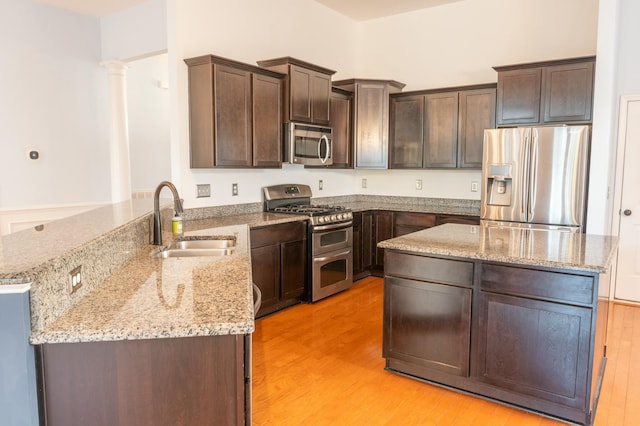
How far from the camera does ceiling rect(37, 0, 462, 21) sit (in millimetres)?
4762

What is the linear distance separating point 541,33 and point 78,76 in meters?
5.30

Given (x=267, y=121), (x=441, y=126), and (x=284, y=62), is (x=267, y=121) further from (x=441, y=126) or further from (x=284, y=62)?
(x=441, y=126)

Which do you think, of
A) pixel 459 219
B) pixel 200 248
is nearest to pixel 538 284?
pixel 200 248

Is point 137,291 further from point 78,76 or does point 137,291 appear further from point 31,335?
point 78,76

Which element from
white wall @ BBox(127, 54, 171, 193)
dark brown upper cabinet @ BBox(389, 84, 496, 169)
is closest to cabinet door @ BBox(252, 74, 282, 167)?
dark brown upper cabinet @ BBox(389, 84, 496, 169)

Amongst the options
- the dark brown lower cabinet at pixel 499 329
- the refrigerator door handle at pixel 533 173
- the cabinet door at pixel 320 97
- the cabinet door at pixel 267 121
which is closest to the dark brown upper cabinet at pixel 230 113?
the cabinet door at pixel 267 121

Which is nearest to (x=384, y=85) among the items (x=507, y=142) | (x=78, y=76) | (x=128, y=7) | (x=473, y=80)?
(x=473, y=80)

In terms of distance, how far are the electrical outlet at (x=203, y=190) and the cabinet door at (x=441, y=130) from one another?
8.60 feet

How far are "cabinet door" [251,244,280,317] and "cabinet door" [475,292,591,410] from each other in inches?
76.2

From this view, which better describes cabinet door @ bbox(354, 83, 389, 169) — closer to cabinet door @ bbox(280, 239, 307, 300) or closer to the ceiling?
the ceiling

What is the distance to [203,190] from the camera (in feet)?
13.3

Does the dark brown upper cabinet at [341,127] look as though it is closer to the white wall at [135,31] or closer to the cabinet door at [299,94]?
the cabinet door at [299,94]

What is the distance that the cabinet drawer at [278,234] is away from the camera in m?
3.77

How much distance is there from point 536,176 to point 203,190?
3.16m
